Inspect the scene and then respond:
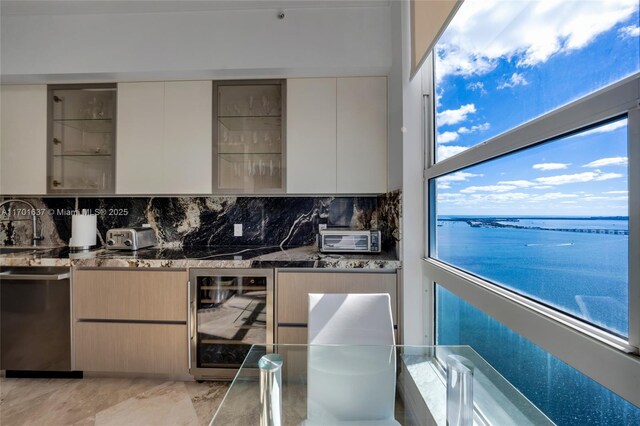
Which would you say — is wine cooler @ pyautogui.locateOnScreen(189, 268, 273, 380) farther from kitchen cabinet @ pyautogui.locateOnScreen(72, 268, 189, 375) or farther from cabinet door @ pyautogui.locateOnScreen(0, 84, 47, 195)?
cabinet door @ pyautogui.locateOnScreen(0, 84, 47, 195)

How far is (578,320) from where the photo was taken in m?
0.71

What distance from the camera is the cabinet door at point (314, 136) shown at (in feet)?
7.25

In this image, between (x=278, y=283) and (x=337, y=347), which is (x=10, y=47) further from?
(x=337, y=347)

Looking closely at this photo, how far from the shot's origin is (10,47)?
2.18 meters

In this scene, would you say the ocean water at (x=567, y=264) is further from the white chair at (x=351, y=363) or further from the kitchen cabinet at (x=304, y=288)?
the kitchen cabinet at (x=304, y=288)

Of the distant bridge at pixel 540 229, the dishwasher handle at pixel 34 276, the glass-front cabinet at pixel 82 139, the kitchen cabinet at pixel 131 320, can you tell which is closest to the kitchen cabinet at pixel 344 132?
the distant bridge at pixel 540 229

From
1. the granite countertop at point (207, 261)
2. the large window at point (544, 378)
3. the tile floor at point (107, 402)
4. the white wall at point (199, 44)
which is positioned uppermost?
the white wall at point (199, 44)

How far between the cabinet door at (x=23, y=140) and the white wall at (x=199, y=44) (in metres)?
0.16

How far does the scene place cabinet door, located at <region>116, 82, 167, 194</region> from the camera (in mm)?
2275

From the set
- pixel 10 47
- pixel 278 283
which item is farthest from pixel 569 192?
pixel 10 47

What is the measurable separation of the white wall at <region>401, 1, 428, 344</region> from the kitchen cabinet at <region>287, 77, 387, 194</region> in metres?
0.43

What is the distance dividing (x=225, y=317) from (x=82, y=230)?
151 cm

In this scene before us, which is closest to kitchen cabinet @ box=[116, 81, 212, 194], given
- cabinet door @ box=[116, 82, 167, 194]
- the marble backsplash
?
cabinet door @ box=[116, 82, 167, 194]

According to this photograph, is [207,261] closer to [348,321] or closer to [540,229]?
[348,321]
